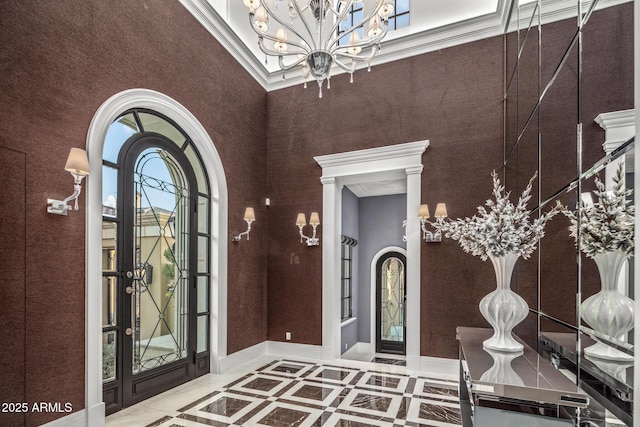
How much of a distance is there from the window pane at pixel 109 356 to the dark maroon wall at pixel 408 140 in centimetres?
259

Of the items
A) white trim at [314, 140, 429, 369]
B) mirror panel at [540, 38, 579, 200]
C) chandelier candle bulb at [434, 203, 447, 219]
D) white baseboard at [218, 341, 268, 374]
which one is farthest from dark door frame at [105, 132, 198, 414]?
mirror panel at [540, 38, 579, 200]

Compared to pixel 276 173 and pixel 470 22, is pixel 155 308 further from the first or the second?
pixel 470 22

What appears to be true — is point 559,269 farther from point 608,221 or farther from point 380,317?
point 380,317

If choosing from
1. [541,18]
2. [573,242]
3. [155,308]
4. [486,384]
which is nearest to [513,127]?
[541,18]

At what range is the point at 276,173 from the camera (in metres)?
5.94

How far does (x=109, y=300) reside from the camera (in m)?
3.46

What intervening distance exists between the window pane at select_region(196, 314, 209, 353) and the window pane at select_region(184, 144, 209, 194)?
64.4 inches

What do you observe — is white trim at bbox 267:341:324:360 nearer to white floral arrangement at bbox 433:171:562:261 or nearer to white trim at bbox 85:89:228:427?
white trim at bbox 85:89:228:427

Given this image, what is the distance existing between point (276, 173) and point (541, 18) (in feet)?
13.0

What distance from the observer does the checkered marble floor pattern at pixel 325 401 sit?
343cm

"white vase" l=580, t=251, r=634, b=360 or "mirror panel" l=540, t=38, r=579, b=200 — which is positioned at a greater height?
"mirror panel" l=540, t=38, r=579, b=200

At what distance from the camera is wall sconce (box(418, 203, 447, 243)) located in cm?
464

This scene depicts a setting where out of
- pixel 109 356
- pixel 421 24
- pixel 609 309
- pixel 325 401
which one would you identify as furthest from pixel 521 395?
pixel 421 24

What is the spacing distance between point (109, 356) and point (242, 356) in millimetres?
2063
